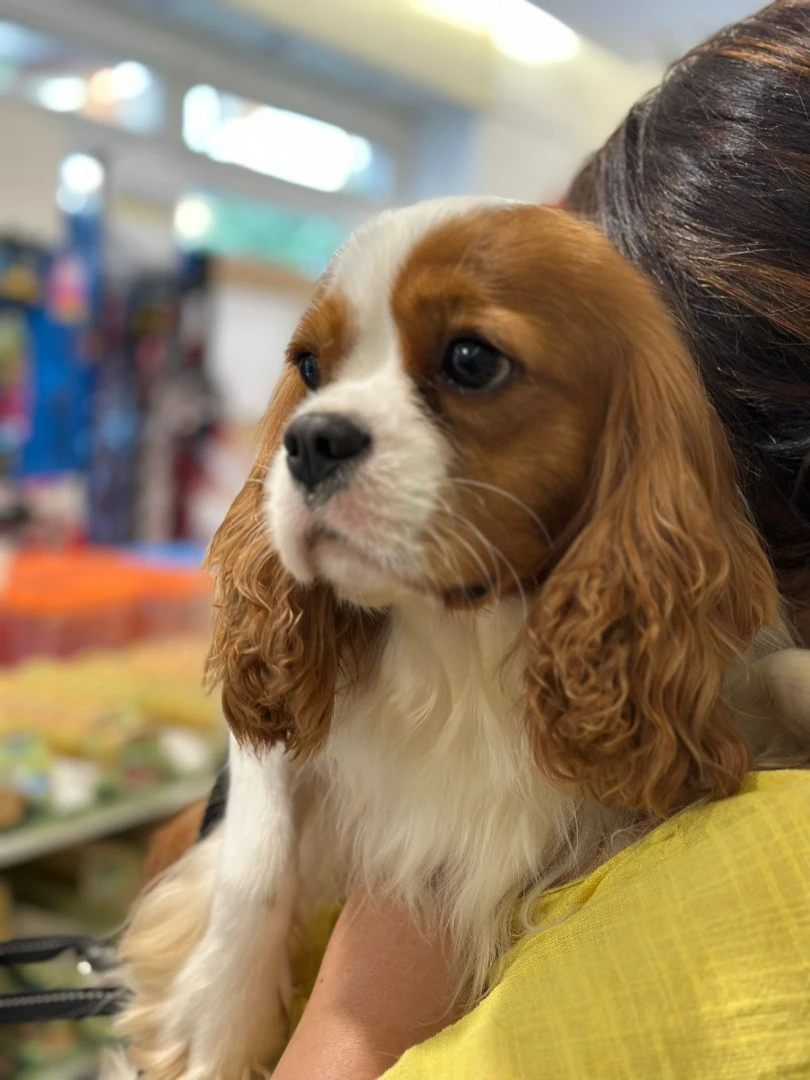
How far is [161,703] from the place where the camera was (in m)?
2.54

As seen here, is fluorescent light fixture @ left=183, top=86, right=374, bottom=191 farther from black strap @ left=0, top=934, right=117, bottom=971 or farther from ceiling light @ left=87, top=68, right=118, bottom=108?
black strap @ left=0, top=934, right=117, bottom=971

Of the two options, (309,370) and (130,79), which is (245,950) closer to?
(309,370)

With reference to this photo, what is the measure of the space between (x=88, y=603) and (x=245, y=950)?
1947mm

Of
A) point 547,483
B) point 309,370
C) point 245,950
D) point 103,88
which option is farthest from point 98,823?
point 103,88

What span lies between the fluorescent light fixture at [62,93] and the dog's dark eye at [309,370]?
2542 mm

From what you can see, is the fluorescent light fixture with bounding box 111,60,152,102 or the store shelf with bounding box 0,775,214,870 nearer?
the store shelf with bounding box 0,775,214,870

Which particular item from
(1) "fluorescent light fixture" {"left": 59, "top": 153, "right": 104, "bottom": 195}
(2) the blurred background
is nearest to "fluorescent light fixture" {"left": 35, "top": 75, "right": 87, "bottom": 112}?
(2) the blurred background

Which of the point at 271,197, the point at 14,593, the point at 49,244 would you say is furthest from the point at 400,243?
the point at 271,197

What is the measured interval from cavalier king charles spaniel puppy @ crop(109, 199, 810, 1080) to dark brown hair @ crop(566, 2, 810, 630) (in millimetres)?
149

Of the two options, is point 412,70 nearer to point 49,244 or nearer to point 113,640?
point 49,244

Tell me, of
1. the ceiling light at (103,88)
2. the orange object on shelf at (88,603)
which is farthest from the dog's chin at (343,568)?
the ceiling light at (103,88)

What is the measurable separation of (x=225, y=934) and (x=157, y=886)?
0.25 metres

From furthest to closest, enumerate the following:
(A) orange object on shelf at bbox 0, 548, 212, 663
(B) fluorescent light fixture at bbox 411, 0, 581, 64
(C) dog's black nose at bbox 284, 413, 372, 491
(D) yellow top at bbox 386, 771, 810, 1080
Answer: (B) fluorescent light fixture at bbox 411, 0, 581, 64
(A) orange object on shelf at bbox 0, 548, 212, 663
(C) dog's black nose at bbox 284, 413, 372, 491
(D) yellow top at bbox 386, 771, 810, 1080

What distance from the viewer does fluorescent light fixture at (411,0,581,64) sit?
12.7 feet
